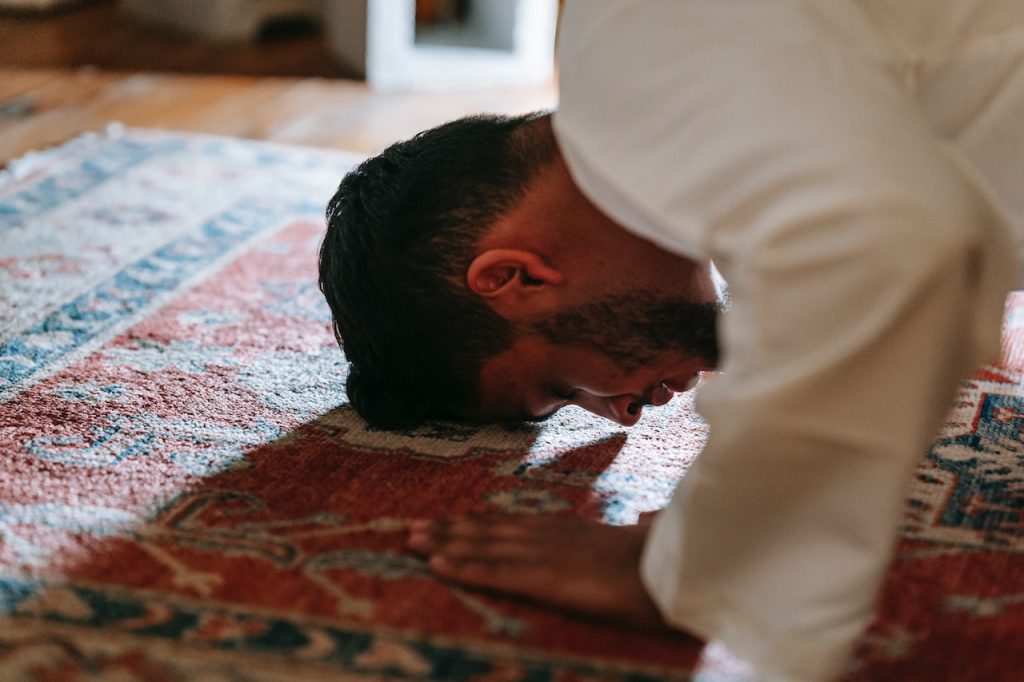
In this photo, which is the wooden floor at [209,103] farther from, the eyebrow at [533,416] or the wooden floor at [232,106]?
the eyebrow at [533,416]

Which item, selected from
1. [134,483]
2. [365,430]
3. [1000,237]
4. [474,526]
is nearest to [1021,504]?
[1000,237]

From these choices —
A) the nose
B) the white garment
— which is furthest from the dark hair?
the white garment

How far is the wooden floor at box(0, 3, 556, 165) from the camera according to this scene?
230cm

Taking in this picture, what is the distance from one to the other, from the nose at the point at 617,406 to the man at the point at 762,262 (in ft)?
0.22

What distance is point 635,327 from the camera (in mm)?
991

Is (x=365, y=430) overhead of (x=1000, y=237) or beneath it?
A: beneath

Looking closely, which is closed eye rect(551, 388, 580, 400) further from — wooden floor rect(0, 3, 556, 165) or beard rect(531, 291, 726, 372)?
wooden floor rect(0, 3, 556, 165)

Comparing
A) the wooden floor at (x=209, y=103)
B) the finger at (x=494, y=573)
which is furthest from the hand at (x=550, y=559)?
the wooden floor at (x=209, y=103)

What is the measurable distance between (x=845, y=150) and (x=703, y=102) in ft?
0.33

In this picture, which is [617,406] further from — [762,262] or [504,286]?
[762,262]

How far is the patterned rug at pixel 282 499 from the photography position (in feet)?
2.52

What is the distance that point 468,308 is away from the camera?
976mm

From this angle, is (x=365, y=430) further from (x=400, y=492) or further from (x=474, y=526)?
(x=474, y=526)

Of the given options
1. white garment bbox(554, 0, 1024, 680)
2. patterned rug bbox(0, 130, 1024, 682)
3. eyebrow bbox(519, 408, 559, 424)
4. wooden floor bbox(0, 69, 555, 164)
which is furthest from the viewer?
wooden floor bbox(0, 69, 555, 164)
